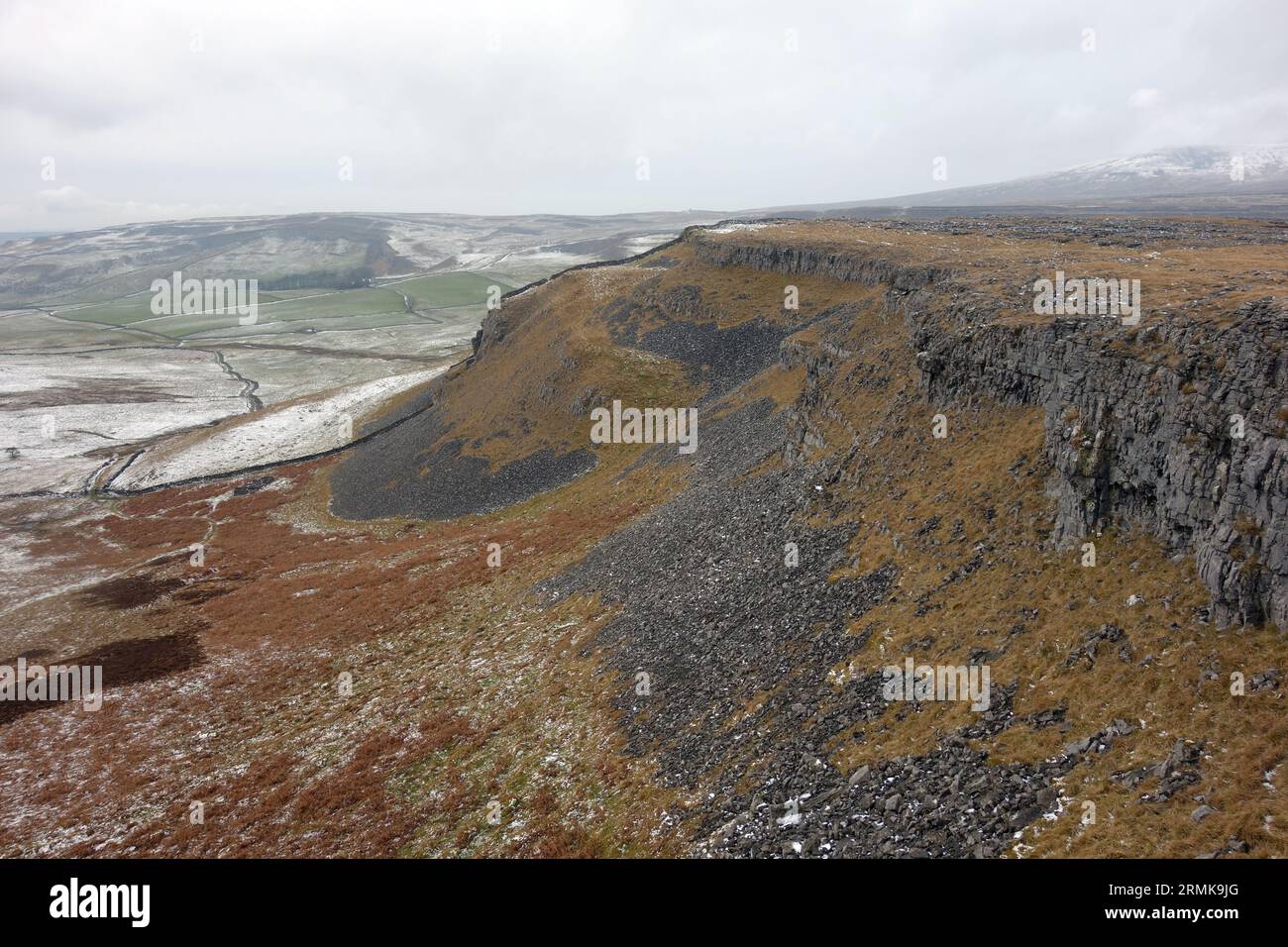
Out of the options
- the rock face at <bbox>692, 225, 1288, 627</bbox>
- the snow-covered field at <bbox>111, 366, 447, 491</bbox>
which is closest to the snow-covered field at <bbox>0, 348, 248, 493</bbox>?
the snow-covered field at <bbox>111, 366, 447, 491</bbox>

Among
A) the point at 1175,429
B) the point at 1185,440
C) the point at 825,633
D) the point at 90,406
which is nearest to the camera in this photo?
the point at 1185,440

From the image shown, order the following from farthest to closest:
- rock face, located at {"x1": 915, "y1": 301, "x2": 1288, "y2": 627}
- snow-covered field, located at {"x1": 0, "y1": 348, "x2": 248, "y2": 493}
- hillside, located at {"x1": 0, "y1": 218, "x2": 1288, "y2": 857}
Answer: snow-covered field, located at {"x1": 0, "y1": 348, "x2": 248, "y2": 493} < rock face, located at {"x1": 915, "y1": 301, "x2": 1288, "y2": 627} < hillside, located at {"x1": 0, "y1": 218, "x2": 1288, "y2": 857}

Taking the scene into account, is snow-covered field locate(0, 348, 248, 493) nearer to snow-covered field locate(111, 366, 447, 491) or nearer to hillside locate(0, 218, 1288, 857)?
snow-covered field locate(111, 366, 447, 491)

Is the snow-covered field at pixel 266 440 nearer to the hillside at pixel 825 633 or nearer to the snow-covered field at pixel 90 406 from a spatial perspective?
the snow-covered field at pixel 90 406

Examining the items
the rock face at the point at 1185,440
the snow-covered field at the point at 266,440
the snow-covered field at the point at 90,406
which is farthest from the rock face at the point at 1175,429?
the snow-covered field at the point at 90,406

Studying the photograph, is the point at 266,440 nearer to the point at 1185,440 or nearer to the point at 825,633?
the point at 825,633

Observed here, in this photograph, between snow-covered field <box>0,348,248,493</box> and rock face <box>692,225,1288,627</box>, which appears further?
snow-covered field <box>0,348,248,493</box>

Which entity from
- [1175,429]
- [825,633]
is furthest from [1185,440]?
[825,633]
